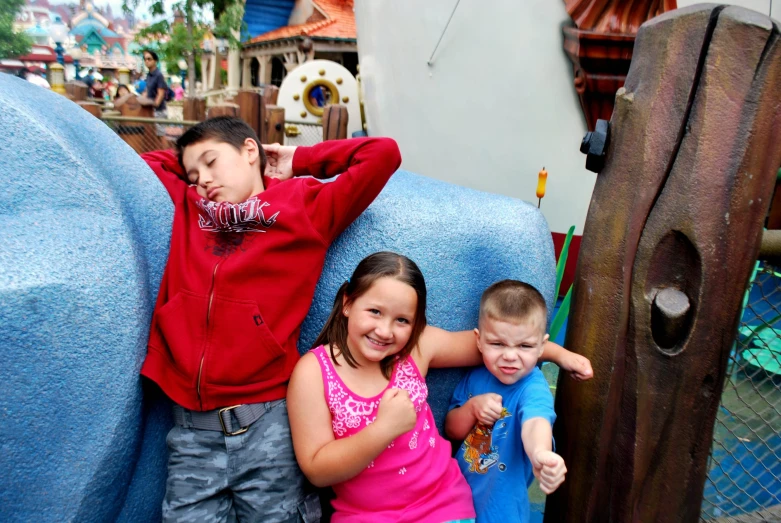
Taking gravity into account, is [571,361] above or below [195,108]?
below

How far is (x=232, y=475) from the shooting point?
4.65 ft

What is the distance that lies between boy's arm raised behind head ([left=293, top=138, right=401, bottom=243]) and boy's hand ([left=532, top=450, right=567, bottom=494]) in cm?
76

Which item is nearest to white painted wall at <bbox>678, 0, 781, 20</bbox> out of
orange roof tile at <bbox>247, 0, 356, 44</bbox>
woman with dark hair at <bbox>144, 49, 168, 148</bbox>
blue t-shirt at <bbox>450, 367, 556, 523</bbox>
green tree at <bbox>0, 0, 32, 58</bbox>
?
blue t-shirt at <bbox>450, 367, 556, 523</bbox>

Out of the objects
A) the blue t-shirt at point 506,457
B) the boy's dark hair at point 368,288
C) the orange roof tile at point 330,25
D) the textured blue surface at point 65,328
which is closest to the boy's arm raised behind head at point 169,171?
the textured blue surface at point 65,328

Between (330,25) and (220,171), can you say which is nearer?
(220,171)

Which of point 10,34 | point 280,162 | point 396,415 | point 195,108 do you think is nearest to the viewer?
point 396,415

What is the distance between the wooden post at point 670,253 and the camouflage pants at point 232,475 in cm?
74

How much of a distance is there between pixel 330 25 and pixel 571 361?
14124mm

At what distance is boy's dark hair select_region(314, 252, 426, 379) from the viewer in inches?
58.2

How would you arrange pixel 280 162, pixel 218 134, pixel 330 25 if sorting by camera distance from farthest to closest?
1. pixel 330 25
2. pixel 280 162
3. pixel 218 134

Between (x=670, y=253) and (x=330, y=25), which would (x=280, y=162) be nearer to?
(x=670, y=253)

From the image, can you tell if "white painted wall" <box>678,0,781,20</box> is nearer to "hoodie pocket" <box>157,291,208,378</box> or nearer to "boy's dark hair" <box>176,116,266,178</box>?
"boy's dark hair" <box>176,116,266,178</box>

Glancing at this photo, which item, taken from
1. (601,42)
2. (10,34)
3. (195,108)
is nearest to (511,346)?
(10,34)

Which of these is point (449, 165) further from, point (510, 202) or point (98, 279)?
point (98, 279)
